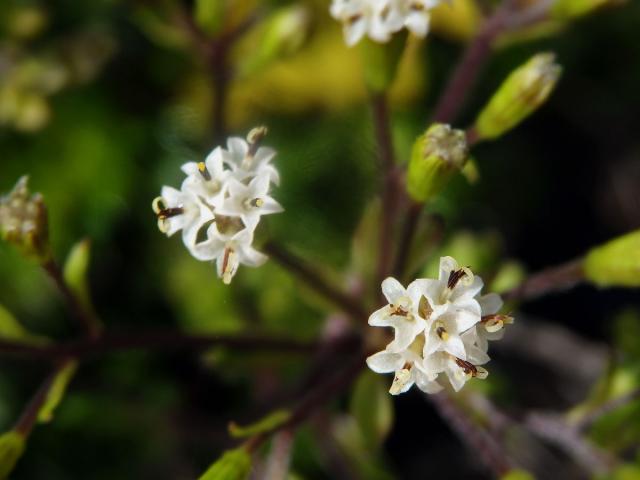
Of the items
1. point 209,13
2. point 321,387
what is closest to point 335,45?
point 209,13

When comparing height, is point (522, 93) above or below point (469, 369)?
above

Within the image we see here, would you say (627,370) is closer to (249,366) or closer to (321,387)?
(321,387)

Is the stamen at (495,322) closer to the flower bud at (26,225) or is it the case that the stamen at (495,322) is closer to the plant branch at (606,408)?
the plant branch at (606,408)

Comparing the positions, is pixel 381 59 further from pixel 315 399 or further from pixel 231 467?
pixel 231 467

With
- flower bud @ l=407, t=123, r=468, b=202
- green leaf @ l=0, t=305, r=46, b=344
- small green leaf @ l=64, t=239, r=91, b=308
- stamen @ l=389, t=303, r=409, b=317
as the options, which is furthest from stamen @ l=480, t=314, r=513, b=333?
green leaf @ l=0, t=305, r=46, b=344

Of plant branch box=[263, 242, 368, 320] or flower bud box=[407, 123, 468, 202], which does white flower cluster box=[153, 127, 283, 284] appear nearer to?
plant branch box=[263, 242, 368, 320]

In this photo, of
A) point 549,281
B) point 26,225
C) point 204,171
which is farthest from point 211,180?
point 549,281
